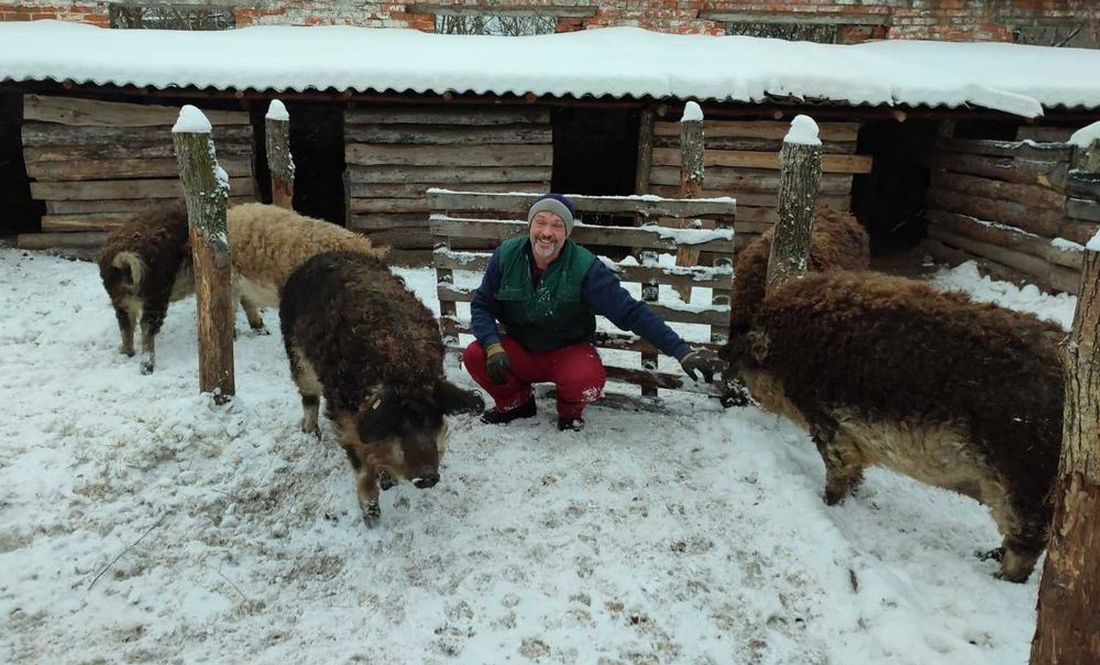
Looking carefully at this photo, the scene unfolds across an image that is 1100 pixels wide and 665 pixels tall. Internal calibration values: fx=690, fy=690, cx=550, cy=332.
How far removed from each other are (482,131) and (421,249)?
79.4 inches

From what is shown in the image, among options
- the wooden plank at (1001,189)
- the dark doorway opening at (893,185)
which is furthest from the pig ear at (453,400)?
the dark doorway opening at (893,185)

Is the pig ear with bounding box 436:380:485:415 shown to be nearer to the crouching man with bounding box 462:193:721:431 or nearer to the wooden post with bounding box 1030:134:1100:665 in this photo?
the crouching man with bounding box 462:193:721:431

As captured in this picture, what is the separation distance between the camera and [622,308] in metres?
4.89

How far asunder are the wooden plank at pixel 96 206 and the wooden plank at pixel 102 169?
1.10ft

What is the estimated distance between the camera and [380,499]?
4.30 meters

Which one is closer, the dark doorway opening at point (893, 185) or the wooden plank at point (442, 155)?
→ the wooden plank at point (442, 155)

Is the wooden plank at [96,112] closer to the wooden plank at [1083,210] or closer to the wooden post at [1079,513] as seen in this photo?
the wooden post at [1079,513]

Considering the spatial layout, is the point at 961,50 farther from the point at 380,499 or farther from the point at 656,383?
the point at 380,499

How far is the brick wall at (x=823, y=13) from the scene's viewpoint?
42.9 feet

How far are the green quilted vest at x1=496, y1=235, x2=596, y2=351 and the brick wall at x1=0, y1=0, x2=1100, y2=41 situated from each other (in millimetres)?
9764

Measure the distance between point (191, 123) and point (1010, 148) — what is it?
10570mm

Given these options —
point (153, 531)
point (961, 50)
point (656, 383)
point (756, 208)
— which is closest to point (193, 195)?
point (153, 531)

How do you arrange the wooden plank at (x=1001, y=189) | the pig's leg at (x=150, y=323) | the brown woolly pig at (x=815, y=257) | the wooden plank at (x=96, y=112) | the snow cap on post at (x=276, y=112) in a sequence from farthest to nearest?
the wooden plank at (x=96, y=112) → the wooden plank at (x=1001, y=189) → the snow cap on post at (x=276, y=112) → the pig's leg at (x=150, y=323) → the brown woolly pig at (x=815, y=257)

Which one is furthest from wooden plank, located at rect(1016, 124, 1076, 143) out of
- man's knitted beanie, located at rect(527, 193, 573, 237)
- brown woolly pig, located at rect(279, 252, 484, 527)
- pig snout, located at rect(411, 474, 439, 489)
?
pig snout, located at rect(411, 474, 439, 489)
